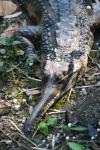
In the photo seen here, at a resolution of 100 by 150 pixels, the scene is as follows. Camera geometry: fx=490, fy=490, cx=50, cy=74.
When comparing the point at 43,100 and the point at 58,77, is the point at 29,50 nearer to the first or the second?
the point at 58,77

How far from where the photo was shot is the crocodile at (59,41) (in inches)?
175

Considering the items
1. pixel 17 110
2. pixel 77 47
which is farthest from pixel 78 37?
pixel 17 110

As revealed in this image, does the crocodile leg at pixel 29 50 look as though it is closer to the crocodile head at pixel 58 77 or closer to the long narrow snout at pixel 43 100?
the crocodile head at pixel 58 77

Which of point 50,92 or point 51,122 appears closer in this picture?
point 51,122

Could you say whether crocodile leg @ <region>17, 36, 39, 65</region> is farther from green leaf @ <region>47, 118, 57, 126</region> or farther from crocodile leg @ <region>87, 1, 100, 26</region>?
green leaf @ <region>47, 118, 57, 126</region>

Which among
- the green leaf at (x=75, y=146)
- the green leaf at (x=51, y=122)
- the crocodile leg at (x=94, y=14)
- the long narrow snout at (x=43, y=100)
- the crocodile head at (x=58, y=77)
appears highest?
the crocodile leg at (x=94, y=14)

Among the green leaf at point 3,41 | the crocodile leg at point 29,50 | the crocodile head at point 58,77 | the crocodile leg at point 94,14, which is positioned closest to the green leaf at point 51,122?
the crocodile head at point 58,77

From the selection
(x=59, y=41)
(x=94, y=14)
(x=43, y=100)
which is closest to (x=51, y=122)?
(x=43, y=100)

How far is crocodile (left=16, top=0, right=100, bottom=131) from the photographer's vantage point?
444 centimetres

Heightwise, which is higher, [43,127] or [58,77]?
[58,77]

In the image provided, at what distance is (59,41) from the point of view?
482cm

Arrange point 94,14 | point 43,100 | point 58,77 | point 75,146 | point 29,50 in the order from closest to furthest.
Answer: point 75,146
point 43,100
point 58,77
point 29,50
point 94,14

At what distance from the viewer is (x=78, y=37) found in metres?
4.92

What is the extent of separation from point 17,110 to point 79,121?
64cm
